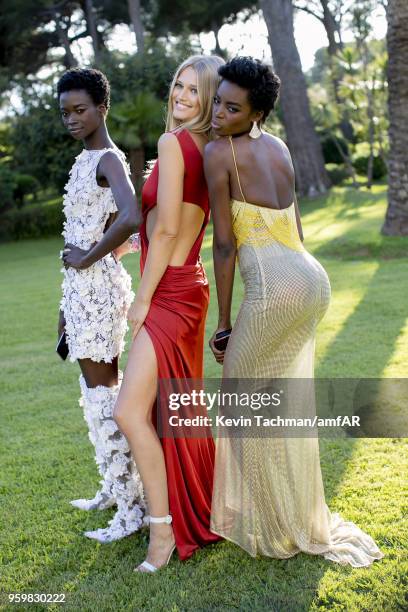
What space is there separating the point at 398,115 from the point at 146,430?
9.17 metres

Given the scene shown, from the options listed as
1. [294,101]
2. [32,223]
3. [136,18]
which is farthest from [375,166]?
[32,223]

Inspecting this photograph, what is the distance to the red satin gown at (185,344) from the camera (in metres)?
3.09

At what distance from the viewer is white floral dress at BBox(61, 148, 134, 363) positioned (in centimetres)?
337

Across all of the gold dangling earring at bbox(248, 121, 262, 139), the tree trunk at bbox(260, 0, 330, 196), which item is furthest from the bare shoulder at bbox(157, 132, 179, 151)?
the tree trunk at bbox(260, 0, 330, 196)

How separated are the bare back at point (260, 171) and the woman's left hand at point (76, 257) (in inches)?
30.5

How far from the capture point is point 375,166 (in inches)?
1048

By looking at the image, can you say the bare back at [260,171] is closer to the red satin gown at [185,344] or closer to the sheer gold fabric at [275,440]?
the sheer gold fabric at [275,440]

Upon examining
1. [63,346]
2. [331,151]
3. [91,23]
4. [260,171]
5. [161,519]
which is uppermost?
[91,23]

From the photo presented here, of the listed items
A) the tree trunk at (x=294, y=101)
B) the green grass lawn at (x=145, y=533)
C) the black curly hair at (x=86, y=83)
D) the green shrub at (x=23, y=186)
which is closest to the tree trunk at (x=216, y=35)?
the tree trunk at (x=294, y=101)

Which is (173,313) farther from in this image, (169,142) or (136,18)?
(136,18)

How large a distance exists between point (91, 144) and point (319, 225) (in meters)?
12.2

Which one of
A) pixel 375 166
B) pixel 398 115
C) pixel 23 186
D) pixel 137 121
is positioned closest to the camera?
pixel 398 115

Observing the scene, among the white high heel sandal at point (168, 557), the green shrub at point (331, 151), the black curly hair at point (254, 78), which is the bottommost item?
the green shrub at point (331, 151)

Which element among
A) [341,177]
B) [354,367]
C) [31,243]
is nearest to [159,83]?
[31,243]
